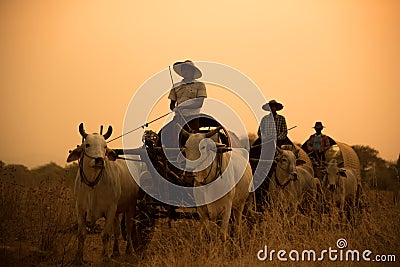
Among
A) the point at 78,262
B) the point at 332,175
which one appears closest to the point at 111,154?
the point at 78,262

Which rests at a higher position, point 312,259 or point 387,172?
point 387,172

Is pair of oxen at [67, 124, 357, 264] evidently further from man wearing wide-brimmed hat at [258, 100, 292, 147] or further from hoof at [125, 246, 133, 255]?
man wearing wide-brimmed hat at [258, 100, 292, 147]

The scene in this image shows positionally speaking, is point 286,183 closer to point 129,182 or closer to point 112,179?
point 129,182

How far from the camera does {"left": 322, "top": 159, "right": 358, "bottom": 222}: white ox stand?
12656 mm

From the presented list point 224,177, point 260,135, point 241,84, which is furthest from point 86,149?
point 260,135

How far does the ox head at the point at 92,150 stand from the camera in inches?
337

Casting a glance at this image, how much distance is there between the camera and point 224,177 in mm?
9148

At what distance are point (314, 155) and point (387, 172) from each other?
1032cm

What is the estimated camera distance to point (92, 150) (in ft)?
28.3

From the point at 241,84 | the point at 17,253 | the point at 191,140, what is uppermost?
the point at 241,84

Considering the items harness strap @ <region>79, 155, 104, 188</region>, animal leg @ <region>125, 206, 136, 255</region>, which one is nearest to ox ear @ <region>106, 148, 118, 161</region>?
harness strap @ <region>79, 155, 104, 188</region>

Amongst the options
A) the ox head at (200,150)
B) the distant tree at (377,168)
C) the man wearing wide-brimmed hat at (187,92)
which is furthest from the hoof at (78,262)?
the distant tree at (377,168)

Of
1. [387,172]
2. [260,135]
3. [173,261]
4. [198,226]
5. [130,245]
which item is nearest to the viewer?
[173,261]

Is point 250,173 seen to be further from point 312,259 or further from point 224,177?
point 312,259
